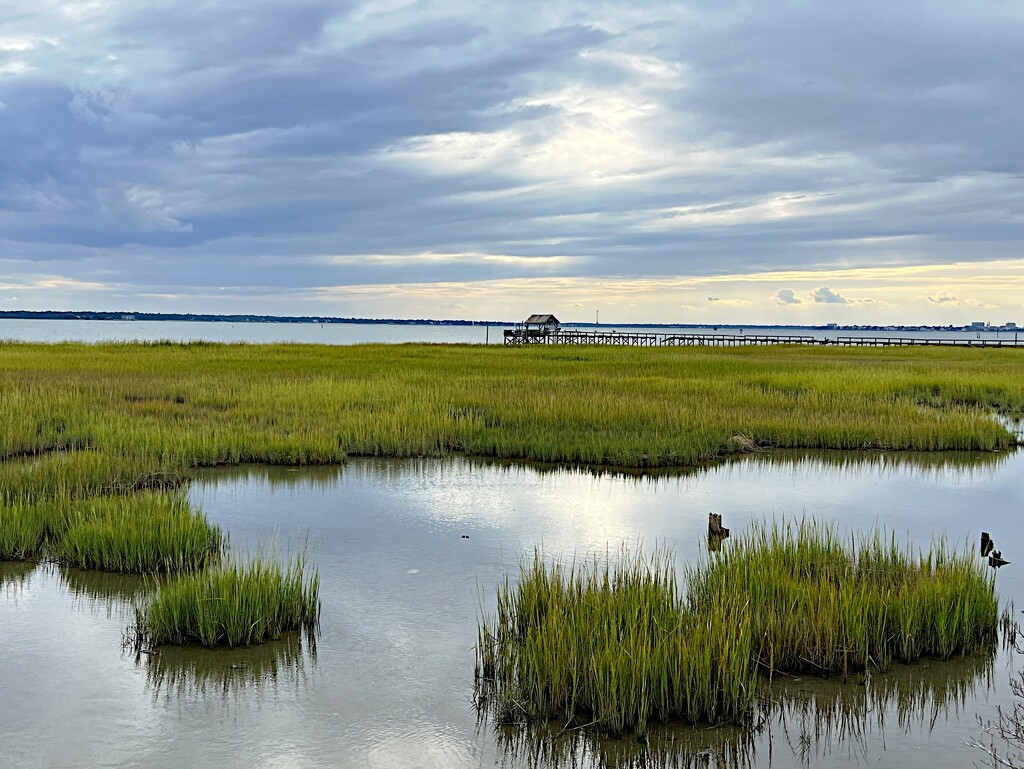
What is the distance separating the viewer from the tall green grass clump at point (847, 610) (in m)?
6.08

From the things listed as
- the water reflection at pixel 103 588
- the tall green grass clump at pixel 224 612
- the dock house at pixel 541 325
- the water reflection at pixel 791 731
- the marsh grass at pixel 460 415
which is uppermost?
the dock house at pixel 541 325

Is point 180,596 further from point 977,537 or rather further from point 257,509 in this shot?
point 977,537

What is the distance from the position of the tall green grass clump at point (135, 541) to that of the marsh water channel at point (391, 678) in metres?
0.21

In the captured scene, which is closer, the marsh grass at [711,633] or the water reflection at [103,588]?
the marsh grass at [711,633]

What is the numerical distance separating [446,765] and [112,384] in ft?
66.6

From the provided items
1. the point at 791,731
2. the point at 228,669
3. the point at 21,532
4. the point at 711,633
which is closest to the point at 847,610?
the point at 791,731

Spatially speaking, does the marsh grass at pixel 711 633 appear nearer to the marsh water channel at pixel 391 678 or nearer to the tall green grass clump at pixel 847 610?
the tall green grass clump at pixel 847 610

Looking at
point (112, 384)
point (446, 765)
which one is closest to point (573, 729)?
point (446, 765)

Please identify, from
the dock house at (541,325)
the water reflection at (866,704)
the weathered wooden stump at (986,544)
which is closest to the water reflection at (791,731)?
the water reflection at (866,704)

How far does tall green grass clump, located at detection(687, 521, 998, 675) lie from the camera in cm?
608

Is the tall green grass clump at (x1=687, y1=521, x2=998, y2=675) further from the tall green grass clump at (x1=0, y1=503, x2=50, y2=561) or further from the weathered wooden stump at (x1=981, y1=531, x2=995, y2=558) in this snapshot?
the tall green grass clump at (x1=0, y1=503, x2=50, y2=561)

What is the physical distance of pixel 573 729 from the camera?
205 inches

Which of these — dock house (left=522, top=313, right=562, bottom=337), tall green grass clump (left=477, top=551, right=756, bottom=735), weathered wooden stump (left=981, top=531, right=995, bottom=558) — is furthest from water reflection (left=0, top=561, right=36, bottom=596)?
dock house (left=522, top=313, right=562, bottom=337)

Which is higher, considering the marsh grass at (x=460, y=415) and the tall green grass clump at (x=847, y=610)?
the marsh grass at (x=460, y=415)
